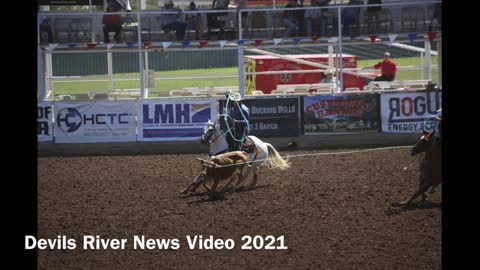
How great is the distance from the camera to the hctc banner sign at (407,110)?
21.3 meters

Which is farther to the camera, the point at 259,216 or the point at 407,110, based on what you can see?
the point at 407,110

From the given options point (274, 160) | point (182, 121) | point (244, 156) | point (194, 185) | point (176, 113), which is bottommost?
point (194, 185)

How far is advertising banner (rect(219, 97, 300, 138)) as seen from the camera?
2127 cm

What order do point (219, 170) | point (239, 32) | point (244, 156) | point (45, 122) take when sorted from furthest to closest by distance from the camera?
point (239, 32), point (45, 122), point (244, 156), point (219, 170)

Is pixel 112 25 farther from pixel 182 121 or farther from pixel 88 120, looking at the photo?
pixel 182 121

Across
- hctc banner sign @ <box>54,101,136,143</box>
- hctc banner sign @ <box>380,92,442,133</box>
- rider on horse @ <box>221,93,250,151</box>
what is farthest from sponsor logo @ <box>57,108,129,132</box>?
hctc banner sign @ <box>380,92,442,133</box>

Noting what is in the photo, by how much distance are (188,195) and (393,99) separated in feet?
30.5

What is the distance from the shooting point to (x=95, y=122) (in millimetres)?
21297

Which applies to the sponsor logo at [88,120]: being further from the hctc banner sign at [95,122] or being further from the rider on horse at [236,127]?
the rider on horse at [236,127]

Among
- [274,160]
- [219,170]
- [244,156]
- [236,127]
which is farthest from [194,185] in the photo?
[274,160]

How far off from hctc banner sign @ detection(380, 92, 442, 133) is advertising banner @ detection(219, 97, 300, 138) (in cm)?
245

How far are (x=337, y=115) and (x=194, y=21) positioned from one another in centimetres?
503

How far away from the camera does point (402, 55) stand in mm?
38188
